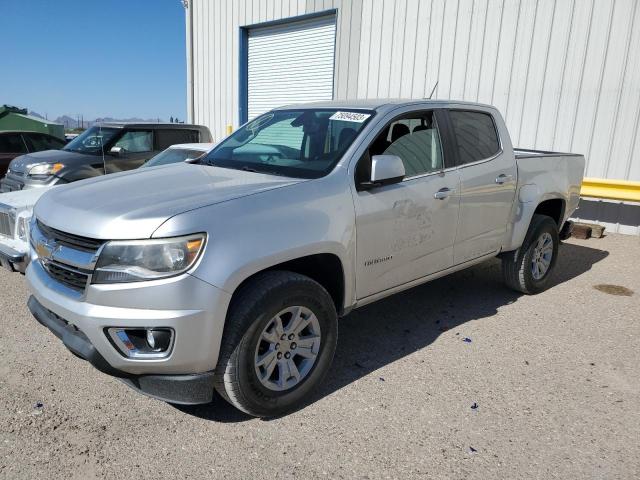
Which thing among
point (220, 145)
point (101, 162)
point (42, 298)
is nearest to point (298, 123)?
point (220, 145)

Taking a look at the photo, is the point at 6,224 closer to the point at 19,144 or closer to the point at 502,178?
the point at 502,178

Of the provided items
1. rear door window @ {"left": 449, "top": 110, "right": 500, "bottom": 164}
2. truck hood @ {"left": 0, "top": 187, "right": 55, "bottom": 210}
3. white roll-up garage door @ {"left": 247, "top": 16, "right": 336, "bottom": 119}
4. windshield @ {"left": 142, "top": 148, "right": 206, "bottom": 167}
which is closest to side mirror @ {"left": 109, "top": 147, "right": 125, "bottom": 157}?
windshield @ {"left": 142, "top": 148, "right": 206, "bottom": 167}

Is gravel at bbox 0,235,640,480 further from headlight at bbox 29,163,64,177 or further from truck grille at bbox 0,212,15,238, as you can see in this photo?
headlight at bbox 29,163,64,177

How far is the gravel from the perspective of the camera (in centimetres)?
262

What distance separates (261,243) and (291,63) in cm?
1114

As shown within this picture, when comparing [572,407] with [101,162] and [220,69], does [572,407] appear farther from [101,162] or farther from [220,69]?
[220,69]

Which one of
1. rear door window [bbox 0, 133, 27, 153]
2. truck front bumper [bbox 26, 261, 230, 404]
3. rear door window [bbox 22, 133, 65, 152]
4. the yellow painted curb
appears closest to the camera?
truck front bumper [bbox 26, 261, 230, 404]

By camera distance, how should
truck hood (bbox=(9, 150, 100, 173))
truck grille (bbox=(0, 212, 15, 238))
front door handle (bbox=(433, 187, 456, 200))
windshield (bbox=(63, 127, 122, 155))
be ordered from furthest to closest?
windshield (bbox=(63, 127, 122, 155)) < truck hood (bbox=(9, 150, 100, 173)) < truck grille (bbox=(0, 212, 15, 238)) < front door handle (bbox=(433, 187, 456, 200))

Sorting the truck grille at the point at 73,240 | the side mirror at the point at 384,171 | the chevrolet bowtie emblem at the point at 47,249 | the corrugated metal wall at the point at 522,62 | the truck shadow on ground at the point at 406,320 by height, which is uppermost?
the corrugated metal wall at the point at 522,62

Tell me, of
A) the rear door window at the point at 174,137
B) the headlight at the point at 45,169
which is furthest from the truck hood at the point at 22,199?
the rear door window at the point at 174,137

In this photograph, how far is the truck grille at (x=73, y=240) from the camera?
264cm

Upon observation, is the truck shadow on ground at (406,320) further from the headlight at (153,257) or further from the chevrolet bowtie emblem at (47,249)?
the chevrolet bowtie emblem at (47,249)

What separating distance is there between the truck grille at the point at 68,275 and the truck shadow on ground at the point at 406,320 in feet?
3.24

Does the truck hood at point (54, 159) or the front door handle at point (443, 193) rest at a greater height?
the front door handle at point (443, 193)
